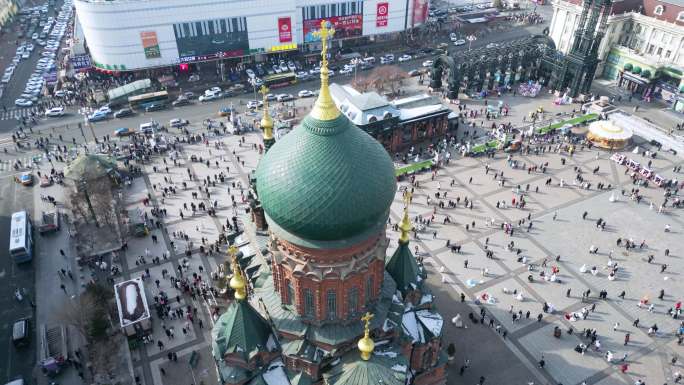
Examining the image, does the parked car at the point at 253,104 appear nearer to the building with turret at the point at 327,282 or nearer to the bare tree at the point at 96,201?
the bare tree at the point at 96,201

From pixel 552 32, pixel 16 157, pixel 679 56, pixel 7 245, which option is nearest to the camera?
pixel 7 245

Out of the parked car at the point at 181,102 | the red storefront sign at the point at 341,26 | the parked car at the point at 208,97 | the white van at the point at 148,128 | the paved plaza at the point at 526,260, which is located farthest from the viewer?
the red storefront sign at the point at 341,26

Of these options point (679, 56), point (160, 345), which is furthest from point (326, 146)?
point (679, 56)

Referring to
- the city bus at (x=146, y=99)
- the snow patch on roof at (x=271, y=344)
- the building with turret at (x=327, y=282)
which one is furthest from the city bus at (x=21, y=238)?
the snow patch on roof at (x=271, y=344)

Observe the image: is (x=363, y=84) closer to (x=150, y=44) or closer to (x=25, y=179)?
(x=150, y=44)

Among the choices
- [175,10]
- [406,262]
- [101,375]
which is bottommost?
[101,375]

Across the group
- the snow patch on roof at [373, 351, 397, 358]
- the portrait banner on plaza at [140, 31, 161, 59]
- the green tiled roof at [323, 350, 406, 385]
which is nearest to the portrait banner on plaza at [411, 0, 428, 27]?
the portrait banner on plaza at [140, 31, 161, 59]

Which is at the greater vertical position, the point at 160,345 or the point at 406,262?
the point at 406,262

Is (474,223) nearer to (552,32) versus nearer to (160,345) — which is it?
(160,345)
